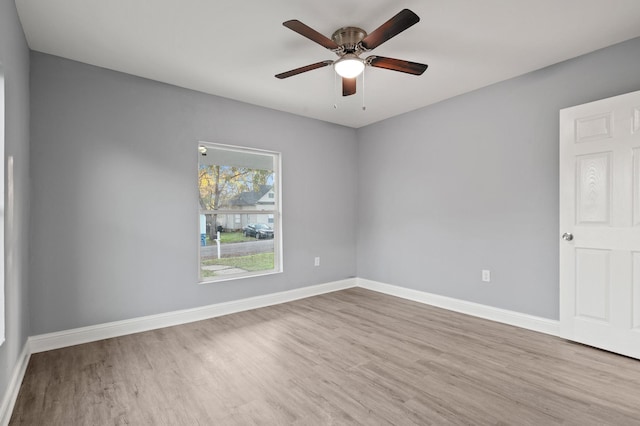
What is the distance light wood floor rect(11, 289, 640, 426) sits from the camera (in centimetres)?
190

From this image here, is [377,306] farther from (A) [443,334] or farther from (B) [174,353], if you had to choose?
(B) [174,353]

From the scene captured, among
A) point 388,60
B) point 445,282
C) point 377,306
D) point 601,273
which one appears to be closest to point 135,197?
point 388,60

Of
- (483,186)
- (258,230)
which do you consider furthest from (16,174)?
(483,186)

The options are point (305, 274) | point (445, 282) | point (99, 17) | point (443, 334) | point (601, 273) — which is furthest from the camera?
point (305, 274)

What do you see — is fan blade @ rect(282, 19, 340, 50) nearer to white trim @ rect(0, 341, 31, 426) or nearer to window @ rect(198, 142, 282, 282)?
window @ rect(198, 142, 282, 282)

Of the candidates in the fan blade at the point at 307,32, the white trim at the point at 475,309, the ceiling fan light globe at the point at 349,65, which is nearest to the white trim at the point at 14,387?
the fan blade at the point at 307,32

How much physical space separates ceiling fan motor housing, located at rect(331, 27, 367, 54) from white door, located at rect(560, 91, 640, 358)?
2.02 m

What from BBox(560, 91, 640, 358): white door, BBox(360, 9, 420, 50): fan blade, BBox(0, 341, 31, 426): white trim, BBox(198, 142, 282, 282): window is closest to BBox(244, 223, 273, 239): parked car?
BBox(198, 142, 282, 282): window

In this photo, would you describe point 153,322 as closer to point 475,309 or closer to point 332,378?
point 332,378

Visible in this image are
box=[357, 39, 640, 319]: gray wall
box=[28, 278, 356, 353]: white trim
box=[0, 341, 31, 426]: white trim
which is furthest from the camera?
box=[357, 39, 640, 319]: gray wall

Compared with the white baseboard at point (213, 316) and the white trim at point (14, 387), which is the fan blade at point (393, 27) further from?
the white trim at point (14, 387)

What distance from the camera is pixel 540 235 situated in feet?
10.5

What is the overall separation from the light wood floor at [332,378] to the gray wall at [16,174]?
14.1 inches

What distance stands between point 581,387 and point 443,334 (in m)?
1.12
